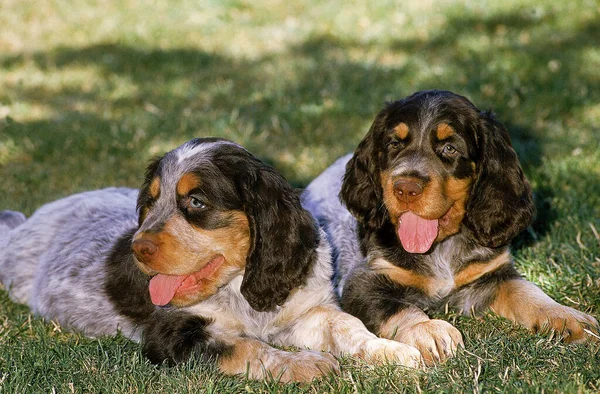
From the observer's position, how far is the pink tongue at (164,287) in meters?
5.21

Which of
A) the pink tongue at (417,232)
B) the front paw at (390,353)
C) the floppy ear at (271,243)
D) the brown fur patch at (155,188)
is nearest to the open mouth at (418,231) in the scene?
the pink tongue at (417,232)

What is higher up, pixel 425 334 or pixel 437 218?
pixel 437 218

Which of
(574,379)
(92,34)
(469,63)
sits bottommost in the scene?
(92,34)

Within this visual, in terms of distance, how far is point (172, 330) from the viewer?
5.20m

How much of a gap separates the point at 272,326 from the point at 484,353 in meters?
1.38

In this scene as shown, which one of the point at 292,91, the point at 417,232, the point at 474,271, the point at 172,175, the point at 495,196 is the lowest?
the point at 292,91

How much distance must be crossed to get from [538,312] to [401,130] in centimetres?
146

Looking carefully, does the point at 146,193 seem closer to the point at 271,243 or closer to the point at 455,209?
the point at 271,243

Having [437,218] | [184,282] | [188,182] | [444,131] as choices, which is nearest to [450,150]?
[444,131]

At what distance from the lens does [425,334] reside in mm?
5047

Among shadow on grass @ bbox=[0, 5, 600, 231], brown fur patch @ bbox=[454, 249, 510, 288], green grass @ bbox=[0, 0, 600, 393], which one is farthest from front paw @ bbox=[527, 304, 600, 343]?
shadow on grass @ bbox=[0, 5, 600, 231]

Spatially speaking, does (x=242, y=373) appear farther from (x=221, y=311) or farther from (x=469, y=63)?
(x=469, y=63)

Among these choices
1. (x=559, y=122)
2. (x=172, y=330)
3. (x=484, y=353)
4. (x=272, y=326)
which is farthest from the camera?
(x=559, y=122)

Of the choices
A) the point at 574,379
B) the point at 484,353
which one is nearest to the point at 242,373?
the point at 484,353
